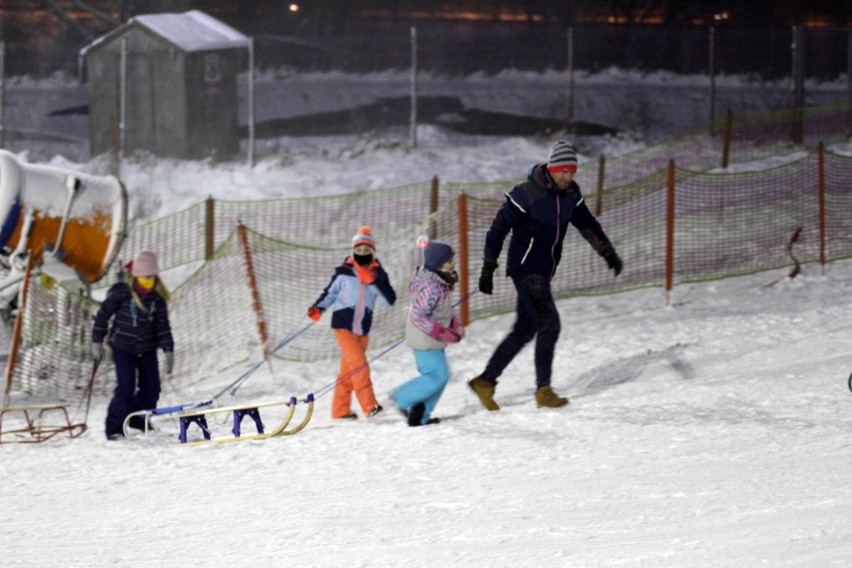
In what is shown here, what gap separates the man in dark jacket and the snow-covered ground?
28cm

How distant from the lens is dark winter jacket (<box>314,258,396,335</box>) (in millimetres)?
8742

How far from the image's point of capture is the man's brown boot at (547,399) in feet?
27.8

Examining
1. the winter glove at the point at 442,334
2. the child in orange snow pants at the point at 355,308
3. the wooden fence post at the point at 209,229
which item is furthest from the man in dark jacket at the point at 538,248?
the wooden fence post at the point at 209,229

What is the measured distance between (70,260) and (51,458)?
4090mm

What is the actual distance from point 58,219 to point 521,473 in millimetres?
6255

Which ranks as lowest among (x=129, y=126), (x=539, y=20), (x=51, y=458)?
(x=51, y=458)

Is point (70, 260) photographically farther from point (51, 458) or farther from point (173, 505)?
point (173, 505)

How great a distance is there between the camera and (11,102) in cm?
2569

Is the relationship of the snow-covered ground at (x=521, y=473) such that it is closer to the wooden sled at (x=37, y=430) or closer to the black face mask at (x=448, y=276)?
the wooden sled at (x=37, y=430)

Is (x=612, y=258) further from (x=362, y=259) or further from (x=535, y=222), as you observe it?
(x=362, y=259)

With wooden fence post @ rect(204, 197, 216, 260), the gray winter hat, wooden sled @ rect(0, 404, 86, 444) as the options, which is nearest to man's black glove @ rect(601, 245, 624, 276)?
the gray winter hat

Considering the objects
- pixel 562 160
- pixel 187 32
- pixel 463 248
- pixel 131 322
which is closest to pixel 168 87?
pixel 187 32

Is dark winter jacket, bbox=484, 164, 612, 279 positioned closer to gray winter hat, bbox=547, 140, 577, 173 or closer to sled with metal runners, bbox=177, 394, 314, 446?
gray winter hat, bbox=547, 140, 577, 173

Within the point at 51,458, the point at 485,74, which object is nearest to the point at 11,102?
the point at 485,74
